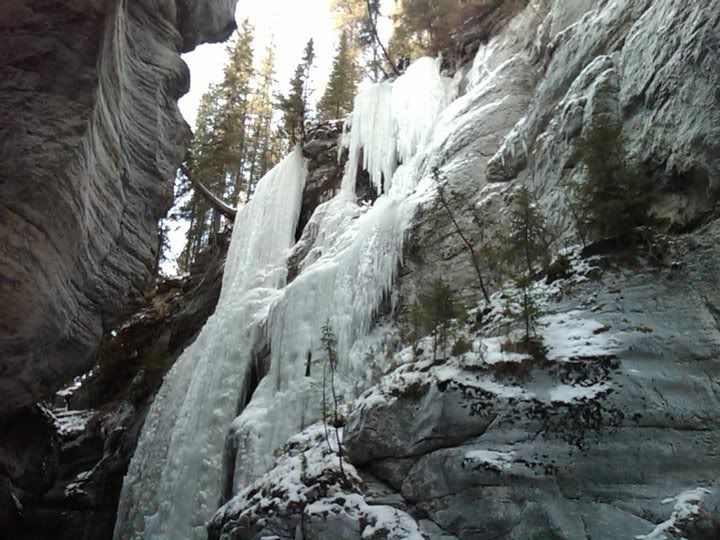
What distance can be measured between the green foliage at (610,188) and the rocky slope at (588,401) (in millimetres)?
183

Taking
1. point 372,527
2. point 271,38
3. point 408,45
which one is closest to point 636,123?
point 372,527

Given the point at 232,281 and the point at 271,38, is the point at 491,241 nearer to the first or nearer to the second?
the point at 232,281

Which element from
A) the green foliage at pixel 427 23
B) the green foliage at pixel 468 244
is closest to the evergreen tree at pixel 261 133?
the green foliage at pixel 427 23

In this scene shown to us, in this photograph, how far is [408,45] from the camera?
59.7 ft

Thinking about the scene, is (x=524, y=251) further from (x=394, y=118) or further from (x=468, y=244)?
(x=394, y=118)

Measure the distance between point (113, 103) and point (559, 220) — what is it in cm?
589

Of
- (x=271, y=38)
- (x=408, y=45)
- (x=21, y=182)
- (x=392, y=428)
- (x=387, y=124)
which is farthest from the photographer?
(x=271, y=38)

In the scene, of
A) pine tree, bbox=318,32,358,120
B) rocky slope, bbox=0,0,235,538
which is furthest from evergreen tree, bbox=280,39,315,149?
rocky slope, bbox=0,0,235,538

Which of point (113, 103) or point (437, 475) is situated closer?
point (437, 475)

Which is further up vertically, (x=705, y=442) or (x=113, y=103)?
(x=113, y=103)

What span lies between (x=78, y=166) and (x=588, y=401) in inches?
238

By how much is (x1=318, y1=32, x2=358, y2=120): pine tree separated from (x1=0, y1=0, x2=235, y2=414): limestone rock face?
9.78 m

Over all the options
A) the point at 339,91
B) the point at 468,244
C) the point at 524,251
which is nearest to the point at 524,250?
the point at 524,251

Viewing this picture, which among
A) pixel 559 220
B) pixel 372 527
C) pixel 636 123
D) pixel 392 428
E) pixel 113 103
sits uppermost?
pixel 113 103
